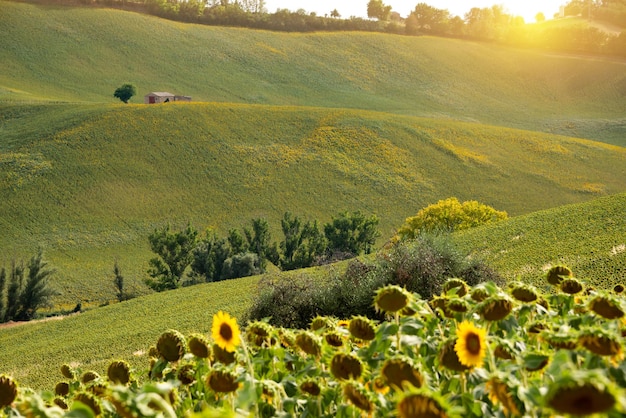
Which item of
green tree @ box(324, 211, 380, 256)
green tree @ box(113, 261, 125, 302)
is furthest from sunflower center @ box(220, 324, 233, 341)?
green tree @ box(324, 211, 380, 256)

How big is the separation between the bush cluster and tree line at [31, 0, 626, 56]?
129823 mm

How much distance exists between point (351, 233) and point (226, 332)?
56.1 m

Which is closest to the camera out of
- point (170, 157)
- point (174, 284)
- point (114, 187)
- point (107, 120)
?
point (174, 284)

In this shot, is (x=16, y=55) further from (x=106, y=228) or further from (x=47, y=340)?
(x=47, y=340)

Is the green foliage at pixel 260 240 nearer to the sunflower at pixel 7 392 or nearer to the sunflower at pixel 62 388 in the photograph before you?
the sunflower at pixel 62 388

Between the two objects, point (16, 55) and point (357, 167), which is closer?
point (357, 167)

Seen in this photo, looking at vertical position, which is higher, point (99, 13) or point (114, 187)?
point (99, 13)

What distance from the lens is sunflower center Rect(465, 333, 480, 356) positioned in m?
3.39

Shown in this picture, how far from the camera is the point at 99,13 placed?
135m

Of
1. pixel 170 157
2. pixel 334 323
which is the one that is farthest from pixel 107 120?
pixel 334 323

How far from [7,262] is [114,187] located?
16.1 m

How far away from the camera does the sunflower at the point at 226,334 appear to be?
13.0 ft

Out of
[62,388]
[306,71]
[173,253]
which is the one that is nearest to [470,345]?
[62,388]

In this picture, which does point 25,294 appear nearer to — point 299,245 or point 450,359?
→ point 299,245
